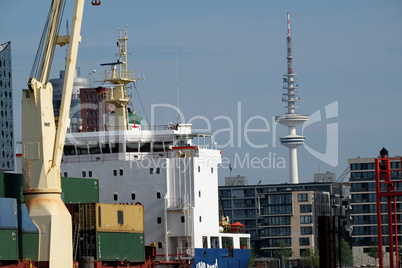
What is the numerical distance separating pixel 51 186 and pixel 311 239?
87495 mm

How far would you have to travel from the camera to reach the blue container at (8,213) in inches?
1324

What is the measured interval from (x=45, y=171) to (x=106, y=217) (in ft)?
14.2

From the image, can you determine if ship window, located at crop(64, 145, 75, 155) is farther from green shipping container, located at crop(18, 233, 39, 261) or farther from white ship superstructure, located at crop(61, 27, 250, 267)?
green shipping container, located at crop(18, 233, 39, 261)

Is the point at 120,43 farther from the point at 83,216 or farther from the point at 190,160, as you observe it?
the point at 83,216

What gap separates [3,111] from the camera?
488 ft

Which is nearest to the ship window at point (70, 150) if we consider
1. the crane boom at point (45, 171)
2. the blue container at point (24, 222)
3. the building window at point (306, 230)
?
the crane boom at point (45, 171)

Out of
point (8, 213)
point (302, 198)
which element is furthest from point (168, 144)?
point (302, 198)

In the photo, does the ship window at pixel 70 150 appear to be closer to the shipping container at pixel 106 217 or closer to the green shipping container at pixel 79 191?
the green shipping container at pixel 79 191

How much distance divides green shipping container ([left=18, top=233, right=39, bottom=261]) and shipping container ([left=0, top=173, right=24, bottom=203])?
176 cm

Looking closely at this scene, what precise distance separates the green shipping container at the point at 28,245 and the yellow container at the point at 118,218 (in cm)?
353

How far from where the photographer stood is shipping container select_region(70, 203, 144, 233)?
38.1 m

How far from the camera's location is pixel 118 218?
3953 centimetres

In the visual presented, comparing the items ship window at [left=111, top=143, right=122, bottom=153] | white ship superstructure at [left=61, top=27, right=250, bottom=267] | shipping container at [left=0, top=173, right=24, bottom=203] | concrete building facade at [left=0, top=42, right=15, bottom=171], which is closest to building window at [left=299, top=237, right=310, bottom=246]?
concrete building facade at [left=0, top=42, right=15, bottom=171]

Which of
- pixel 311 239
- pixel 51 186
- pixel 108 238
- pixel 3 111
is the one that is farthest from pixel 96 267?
pixel 3 111
